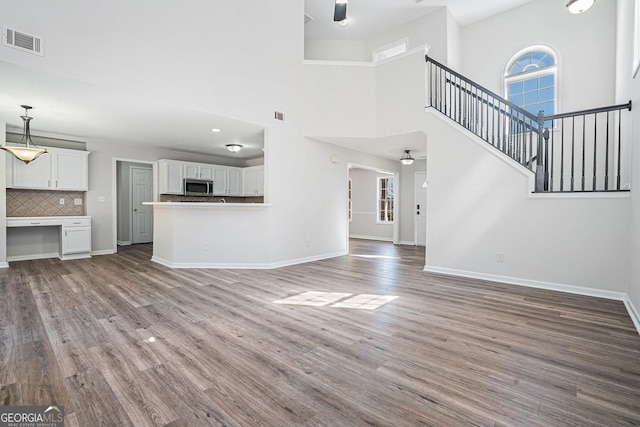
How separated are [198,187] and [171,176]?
2.37ft

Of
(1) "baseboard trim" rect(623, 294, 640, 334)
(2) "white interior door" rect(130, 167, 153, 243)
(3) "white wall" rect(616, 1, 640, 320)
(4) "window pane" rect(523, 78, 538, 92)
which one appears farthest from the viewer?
(2) "white interior door" rect(130, 167, 153, 243)

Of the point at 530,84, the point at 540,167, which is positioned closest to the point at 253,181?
the point at 540,167

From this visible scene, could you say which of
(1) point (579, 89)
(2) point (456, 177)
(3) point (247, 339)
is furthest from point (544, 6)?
(3) point (247, 339)

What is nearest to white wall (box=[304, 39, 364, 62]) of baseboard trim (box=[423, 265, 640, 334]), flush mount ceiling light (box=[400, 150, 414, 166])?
flush mount ceiling light (box=[400, 150, 414, 166])

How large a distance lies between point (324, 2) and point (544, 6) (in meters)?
4.19

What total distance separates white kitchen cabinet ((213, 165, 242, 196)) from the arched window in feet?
22.8

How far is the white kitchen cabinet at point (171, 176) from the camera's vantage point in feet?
24.3

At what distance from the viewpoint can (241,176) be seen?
354 inches

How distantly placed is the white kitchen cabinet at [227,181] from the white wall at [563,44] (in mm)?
6447

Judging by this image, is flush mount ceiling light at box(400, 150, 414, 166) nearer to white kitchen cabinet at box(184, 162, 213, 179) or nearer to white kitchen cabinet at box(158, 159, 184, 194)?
white kitchen cabinet at box(184, 162, 213, 179)

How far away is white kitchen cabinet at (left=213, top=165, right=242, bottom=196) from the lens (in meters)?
8.42

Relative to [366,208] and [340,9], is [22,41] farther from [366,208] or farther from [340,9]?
[366,208]

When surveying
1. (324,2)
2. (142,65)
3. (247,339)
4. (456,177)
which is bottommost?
(247,339)

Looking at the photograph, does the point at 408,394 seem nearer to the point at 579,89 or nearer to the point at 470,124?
the point at 470,124
